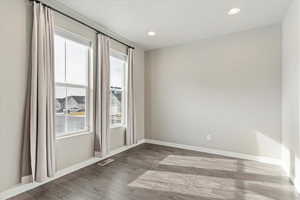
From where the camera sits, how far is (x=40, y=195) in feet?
6.74

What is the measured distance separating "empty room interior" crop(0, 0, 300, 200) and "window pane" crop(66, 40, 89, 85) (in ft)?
0.06

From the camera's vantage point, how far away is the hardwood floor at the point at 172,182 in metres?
2.05

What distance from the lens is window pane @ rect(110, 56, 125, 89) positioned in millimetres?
3761

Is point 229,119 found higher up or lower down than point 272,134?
higher up

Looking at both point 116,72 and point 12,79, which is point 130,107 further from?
point 12,79

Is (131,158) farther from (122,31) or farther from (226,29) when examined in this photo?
(226,29)

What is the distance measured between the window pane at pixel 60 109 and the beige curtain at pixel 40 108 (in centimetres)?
28

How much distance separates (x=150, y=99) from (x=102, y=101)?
1.83 m

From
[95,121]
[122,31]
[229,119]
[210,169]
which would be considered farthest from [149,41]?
[210,169]

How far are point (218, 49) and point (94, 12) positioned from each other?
282 centimetres

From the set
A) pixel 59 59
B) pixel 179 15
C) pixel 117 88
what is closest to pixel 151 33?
pixel 179 15

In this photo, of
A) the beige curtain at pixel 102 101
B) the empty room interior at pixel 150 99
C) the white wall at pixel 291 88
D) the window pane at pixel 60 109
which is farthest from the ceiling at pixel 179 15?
the window pane at pixel 60 109

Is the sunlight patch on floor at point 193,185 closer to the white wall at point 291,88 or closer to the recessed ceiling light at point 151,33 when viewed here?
the white wall at point 291,88

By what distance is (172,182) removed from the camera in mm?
2391
